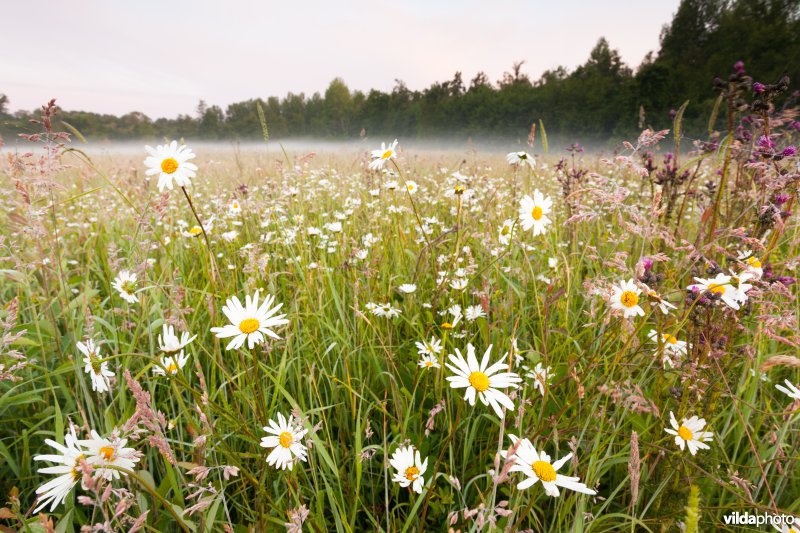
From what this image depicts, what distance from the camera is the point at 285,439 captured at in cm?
87

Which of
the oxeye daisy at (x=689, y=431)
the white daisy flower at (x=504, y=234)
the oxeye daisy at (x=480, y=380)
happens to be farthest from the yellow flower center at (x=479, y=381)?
the white daisy flower at (x=504, y=234)

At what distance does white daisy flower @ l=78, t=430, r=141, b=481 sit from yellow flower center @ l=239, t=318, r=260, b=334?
301mm

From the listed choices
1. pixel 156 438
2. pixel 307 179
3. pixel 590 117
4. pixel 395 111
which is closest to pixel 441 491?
pixel 156 438

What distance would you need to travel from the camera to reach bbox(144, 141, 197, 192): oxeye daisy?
39.4 inches

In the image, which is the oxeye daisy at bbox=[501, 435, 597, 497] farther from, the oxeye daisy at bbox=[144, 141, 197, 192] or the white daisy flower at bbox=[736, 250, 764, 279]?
the oxeye daisy at bbox=[144, 141, 197, 192]

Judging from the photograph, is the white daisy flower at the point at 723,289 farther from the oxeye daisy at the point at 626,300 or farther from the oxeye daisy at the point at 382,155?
the oxeye daisy at the point at 382,155

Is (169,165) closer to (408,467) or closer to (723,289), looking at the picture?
(408,467)

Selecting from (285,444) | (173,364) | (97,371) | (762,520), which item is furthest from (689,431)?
(97,371)

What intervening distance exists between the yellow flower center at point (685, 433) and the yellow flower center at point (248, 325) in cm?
117

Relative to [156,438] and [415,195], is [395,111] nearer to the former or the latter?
[415,195]

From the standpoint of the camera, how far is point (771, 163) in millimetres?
1208

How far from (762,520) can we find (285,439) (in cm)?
122

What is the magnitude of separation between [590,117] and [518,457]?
30299mm

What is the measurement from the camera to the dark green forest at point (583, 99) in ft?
67.8
